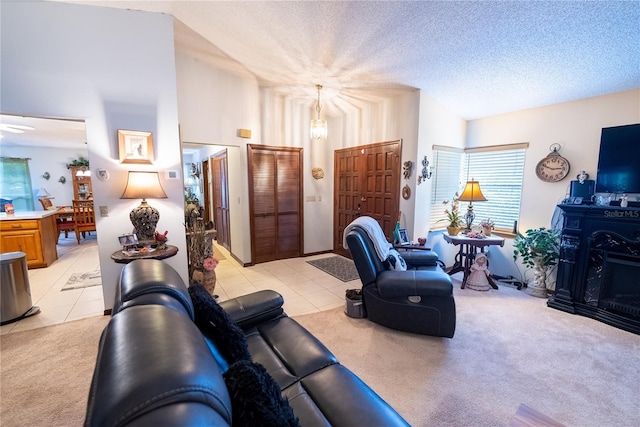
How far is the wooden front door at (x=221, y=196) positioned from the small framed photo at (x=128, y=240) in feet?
7.54

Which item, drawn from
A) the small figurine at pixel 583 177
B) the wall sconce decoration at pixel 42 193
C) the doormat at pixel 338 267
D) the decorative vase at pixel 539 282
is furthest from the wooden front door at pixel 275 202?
the wall sconce decoration at pixel 42 193

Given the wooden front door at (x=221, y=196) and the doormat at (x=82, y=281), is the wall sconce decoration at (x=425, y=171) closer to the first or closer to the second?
the wooden front door at (x=221, y=196)

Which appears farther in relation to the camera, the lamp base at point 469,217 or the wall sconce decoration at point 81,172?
the wall sconce decoration at point 81,172

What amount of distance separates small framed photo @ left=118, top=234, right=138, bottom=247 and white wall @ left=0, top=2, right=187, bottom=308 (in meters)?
0.09

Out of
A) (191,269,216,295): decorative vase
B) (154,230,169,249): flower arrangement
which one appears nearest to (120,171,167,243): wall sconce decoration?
(154,230,169,249): flower arrangement

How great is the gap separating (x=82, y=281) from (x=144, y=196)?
88.3 inches

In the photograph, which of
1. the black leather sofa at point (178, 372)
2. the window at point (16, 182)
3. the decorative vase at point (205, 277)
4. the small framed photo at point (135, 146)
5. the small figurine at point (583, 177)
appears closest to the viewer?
the black leather sofa at point (178, 372)

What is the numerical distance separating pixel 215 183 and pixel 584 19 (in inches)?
238

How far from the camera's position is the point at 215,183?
20.0ft

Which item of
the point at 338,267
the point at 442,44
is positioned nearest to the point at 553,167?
the point at 442,44

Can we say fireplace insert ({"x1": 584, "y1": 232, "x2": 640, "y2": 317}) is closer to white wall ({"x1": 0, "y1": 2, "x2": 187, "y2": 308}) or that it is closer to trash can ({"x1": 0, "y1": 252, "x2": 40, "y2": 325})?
white wall ({"x1": 0, "y1": 2, "x2": 187, "y2": 308})

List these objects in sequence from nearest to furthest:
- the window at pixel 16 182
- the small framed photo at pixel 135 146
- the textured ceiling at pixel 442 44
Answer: the textured ceiling at pixel 442 44 < the small framed photo at pixel 135 146 < the window at pixel 16 182

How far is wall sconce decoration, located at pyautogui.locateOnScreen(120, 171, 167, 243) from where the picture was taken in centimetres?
278

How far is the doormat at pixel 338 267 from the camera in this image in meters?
4.10
